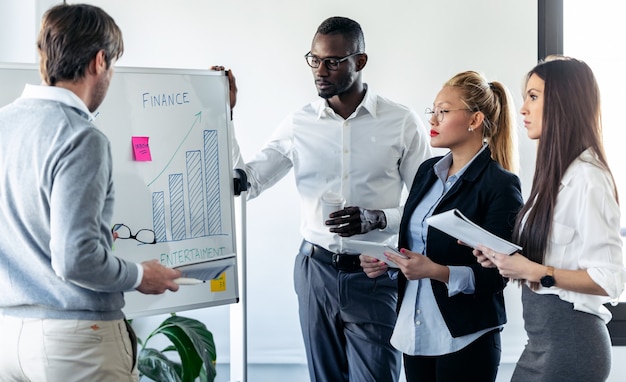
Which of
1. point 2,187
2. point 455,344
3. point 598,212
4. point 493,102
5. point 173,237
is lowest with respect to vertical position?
point 455,344

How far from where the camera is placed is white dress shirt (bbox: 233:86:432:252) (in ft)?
8.61

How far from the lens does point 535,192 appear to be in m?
1.85

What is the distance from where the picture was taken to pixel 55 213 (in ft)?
4.69

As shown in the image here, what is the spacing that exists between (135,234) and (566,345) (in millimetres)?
1371

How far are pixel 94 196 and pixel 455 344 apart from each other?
1063mm

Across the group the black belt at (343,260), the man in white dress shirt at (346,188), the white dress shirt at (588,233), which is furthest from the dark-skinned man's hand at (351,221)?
the white dress shirt at (588,233)

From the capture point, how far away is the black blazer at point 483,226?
199 centimetres

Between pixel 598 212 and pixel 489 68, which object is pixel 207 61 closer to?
pixel 489 68

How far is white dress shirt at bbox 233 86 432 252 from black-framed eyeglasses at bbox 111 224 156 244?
1.44 feet

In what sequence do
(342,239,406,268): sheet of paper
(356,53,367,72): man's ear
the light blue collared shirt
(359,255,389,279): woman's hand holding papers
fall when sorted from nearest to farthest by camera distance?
the light blue collared shirt < (342,239,406,268): sheet of paper < (359,255,389,279): woman's hand holding papers < (356,53,367,72): man's ear

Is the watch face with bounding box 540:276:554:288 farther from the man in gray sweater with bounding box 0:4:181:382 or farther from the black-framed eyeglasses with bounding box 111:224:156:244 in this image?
the black-framed eyeglasses with bounding box 111:224:156:244

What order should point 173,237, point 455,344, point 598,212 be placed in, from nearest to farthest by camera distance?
point 598,212 → point 455,344 → point 173,237

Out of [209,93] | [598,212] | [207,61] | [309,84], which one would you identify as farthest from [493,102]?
[207,61]

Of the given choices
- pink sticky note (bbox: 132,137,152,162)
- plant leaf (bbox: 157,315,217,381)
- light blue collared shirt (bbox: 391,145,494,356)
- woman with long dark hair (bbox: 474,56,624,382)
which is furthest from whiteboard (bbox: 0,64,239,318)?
woman with long dark hair (bbox: 474,56,624,382)
